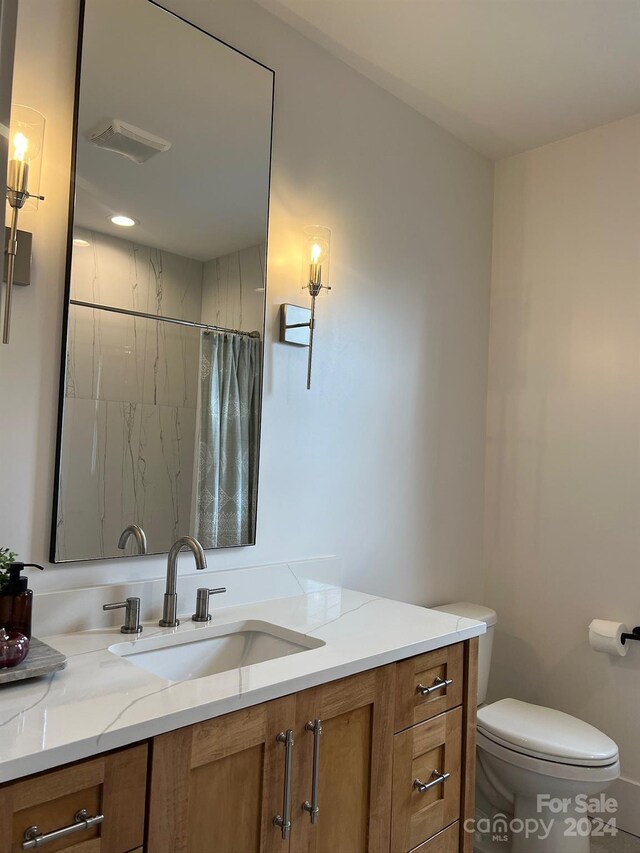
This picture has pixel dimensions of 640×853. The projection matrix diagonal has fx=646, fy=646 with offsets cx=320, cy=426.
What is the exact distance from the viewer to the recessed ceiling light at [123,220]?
1.58 metres

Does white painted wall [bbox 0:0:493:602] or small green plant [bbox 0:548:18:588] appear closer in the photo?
small green plant [bbox 0:548:18:588]

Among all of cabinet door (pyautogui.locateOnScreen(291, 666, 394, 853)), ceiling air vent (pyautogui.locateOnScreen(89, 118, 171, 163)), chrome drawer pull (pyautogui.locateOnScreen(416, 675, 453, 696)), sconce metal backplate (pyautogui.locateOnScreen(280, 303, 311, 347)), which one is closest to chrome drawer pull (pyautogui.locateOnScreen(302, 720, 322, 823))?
cabinet door (pyautogui.locateOnScreen(291, 666, 394, 853))

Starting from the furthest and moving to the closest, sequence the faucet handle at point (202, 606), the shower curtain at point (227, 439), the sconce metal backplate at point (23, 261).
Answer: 1. the shower curtain at point (227, 439)
2. the faucet handle at point (202, 606)
3. the sconce metal backplate at point (23, 261)

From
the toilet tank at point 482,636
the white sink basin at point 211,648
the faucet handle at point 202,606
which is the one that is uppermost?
the faucet handle at point 202,606

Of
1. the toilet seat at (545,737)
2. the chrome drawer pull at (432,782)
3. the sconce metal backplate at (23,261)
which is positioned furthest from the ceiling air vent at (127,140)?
the toilet seat at (545,737)

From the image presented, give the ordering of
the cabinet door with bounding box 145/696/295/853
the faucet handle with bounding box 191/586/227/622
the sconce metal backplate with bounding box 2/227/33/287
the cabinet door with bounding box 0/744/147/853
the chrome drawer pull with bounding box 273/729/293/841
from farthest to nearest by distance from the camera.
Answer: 1. the faucet handle with bounding box 191/586/227/622
2. the sconce metal backplate with bounding box 2/227/33/287
3. the chrome drawer pull with bounding box 273/729/293/841
4. the cabinet door with bounding box 145/696/295/853
5. the cabinet door with bounding box 0/744/147/853

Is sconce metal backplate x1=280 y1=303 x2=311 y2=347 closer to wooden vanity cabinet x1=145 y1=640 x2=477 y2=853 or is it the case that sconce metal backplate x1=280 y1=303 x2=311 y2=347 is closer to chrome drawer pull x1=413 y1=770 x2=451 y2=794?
wooden vanity cabinet x1=145 y1=640 x2=477 y2=853

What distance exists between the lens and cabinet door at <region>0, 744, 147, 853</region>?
894 mm

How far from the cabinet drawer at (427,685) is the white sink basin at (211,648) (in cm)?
22

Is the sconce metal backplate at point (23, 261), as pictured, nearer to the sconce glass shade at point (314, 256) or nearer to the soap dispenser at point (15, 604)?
the soap dispenser at point (15, 604)

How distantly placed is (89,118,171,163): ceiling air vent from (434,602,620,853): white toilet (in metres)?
1.98

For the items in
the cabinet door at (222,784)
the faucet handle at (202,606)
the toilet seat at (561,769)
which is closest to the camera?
the cabinet door at (222,784)

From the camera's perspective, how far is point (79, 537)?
1497 millimetres

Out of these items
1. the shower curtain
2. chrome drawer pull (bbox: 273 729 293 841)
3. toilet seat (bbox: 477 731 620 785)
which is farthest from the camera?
toilet seat (bbox: 477 731 620 785)
